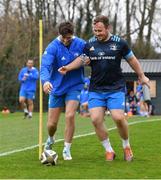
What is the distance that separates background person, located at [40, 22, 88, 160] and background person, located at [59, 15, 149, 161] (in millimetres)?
218

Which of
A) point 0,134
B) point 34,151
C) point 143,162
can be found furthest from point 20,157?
point 0,134

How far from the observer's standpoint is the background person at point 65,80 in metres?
9.14

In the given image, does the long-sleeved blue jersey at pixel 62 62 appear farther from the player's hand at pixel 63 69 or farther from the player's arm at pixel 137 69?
the player's arm at pixel 137 69

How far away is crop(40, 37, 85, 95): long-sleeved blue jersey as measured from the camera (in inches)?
361

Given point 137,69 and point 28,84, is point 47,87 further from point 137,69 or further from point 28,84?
point 28,84

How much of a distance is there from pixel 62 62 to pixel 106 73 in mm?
709

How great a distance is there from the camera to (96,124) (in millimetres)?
9055

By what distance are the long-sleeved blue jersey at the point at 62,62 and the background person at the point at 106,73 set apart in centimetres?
19

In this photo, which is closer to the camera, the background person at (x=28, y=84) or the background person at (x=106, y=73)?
the background person at (x=106, y=73)

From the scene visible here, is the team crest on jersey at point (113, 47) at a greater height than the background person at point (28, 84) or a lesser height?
greater

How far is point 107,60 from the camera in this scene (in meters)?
9.01

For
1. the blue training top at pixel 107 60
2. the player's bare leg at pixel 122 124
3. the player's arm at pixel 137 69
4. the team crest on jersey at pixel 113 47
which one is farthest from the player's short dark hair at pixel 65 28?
the player's bare leg at pixel 122 124

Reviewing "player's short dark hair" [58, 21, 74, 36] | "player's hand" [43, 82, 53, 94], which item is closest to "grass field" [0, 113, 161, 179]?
"player's hand" [43, 82, 53, 94]

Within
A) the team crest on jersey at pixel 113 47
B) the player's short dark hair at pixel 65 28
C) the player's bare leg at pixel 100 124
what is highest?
the player's short dark hair at pixel 65 28
